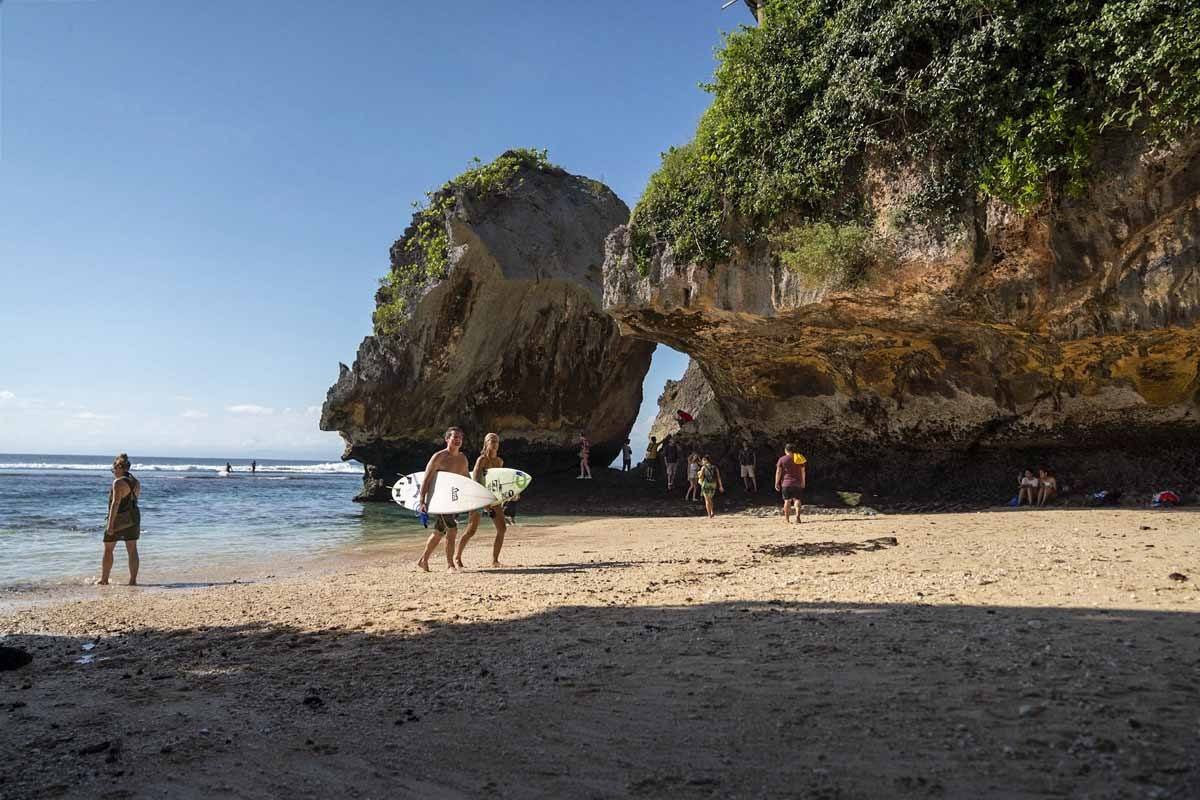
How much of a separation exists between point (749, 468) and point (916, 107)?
366 inches

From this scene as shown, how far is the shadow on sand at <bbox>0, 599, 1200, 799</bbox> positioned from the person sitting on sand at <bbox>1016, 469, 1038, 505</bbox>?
1075 cm

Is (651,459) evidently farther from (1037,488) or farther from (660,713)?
(660,713)

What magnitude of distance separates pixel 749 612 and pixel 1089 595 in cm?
215

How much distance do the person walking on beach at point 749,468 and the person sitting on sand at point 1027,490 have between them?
5890 millimetres

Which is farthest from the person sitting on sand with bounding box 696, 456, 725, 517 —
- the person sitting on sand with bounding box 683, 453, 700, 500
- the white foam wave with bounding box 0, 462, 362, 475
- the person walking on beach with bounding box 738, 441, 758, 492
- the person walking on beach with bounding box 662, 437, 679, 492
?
the white foam wave with bounding box 0, 462, 362, 475

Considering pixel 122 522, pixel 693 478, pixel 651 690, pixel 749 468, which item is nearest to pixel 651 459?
pixel 693 478

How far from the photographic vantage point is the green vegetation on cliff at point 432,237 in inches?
864

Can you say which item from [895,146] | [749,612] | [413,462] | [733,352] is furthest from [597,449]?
[749,612]

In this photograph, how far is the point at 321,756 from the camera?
282 centimetres

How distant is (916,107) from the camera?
11.0m

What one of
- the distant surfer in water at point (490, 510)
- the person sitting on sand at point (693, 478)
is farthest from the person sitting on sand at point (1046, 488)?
the distant surfer in water at point (490, 510)

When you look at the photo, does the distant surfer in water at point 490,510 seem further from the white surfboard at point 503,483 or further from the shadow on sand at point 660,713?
the shadow on sand at point 660,713

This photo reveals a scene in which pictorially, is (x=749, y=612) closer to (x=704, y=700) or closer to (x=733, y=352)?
(x=704, y=700)

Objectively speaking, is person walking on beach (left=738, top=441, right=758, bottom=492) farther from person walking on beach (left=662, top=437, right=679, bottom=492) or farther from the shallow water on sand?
the shallow water on sand
